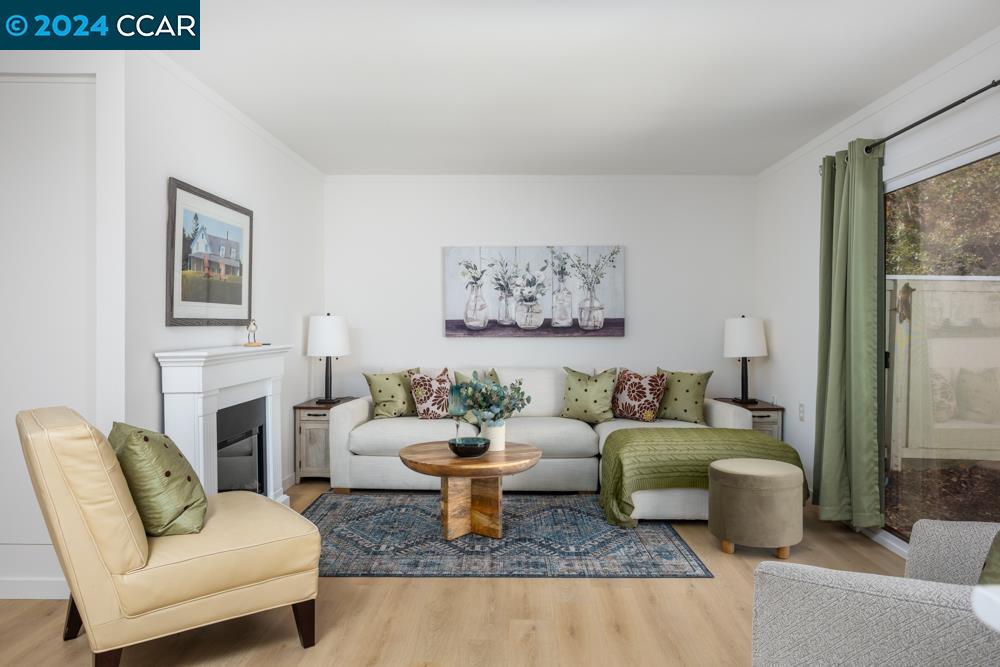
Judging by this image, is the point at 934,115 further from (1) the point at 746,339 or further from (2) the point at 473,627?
(2) the point at 473,627

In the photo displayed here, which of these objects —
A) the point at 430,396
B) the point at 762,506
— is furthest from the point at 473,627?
the point at 430,396

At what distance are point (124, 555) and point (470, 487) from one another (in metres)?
1.95

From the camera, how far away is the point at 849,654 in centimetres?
122

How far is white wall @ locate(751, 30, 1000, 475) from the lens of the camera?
2.89m

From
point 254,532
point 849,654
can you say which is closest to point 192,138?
point 254,532

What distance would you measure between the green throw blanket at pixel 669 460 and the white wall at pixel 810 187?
811 mm

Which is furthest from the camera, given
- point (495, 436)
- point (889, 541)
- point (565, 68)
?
point (495, 436)

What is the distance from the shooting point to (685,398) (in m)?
4.81

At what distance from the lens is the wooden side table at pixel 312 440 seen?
4.74m

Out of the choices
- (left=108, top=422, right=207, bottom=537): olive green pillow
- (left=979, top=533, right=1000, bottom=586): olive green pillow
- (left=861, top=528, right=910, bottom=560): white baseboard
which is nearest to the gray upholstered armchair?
(left=979, top=533, right=1000, bottom=586): olive green pillow

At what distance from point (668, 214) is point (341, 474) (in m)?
3.53

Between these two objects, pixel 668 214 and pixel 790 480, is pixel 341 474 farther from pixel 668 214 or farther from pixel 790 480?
pixel 668 214

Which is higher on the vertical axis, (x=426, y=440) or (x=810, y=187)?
(x=810, y=187)

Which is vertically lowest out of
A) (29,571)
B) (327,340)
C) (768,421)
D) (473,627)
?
(473,627)
